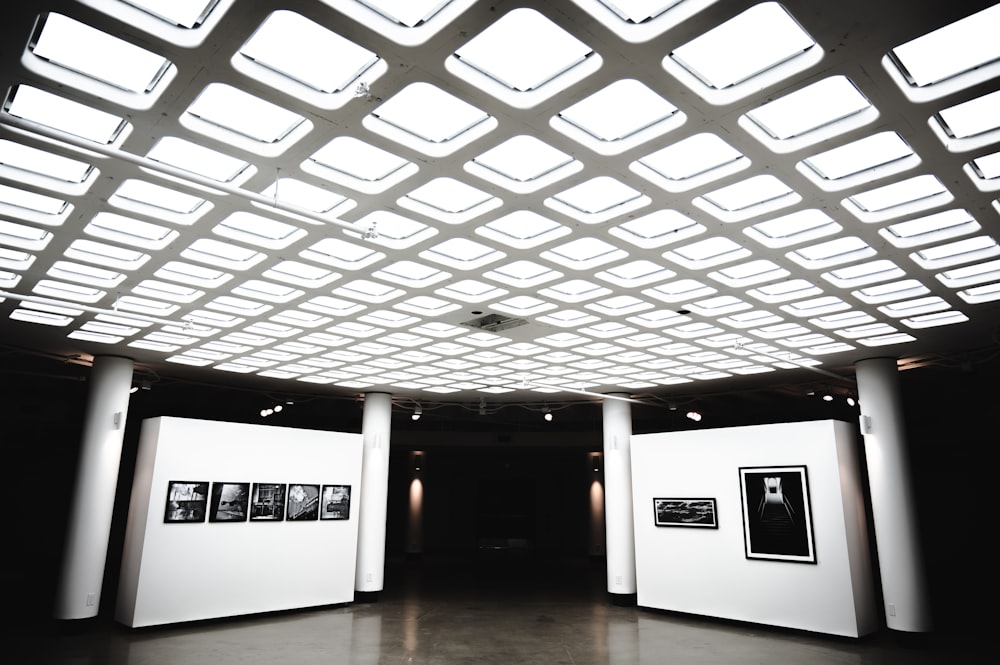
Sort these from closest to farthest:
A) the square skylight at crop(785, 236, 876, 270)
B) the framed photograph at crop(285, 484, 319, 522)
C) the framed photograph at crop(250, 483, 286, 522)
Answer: the square skylight at crop(785, 236, 876, 270) < the framed photograph at crop(250, 483, 286, 522) < the framed photograph at crop(285, 484, 319, 522)

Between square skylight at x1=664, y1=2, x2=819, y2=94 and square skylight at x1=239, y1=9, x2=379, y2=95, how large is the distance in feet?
8.07

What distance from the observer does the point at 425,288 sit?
968cm

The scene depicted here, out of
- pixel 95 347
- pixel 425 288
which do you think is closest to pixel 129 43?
pixel 425 288

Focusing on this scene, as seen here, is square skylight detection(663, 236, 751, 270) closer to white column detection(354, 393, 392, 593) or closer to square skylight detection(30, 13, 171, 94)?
square skylight detection(30, 13, 171, 94)

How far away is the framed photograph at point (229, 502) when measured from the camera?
14305mm

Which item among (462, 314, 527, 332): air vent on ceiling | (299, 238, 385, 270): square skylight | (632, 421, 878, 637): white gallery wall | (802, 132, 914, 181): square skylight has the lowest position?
(632, 421, 878, 637): white gallery wall

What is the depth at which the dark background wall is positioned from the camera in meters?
19.4

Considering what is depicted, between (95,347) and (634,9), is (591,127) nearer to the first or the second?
(634,9)

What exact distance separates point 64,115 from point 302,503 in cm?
1231

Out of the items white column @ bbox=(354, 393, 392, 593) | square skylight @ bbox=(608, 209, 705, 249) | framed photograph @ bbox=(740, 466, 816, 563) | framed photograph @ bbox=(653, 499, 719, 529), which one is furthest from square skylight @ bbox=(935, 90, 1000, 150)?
white column @ bbox=(354, 393, 392, 593)

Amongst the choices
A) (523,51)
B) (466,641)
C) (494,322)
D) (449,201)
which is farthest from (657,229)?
(466,641)

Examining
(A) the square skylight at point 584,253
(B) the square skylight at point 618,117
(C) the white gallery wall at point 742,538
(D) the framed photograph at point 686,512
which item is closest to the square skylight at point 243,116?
(B) the square skylight at point 618,117

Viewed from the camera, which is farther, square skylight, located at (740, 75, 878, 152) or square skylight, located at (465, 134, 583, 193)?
square skylight, located at (465, 134, 583, 193)

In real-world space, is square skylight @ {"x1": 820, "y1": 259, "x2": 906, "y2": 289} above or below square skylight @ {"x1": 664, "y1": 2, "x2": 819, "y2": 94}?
below
